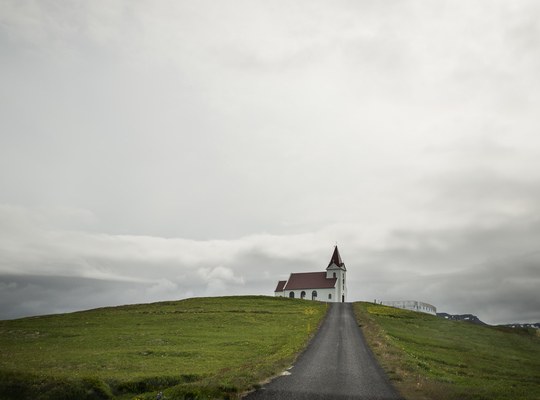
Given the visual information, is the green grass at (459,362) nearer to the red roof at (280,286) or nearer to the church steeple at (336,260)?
the church steeple at (336,260)

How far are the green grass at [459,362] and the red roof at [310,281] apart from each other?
205 feet

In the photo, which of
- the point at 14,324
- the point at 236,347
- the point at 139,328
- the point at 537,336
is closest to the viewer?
the point at 236,347

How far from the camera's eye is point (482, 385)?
2917 centimetres

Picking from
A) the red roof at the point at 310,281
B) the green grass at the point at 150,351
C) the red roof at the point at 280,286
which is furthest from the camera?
the red roof at the point at 280,286

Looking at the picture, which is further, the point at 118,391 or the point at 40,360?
the point at 40,360

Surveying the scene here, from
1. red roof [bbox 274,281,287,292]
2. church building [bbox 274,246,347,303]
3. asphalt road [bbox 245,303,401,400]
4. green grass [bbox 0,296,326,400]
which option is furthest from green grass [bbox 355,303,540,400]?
red roof [bbox 274,281,287,292]

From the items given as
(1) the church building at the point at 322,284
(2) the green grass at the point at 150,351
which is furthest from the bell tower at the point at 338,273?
(2) the green grass at the point at 150,351

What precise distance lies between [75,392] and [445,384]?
2408cm

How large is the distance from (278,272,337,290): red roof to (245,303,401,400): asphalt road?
94.8 meters

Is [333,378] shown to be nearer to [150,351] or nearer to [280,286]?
[150,351]

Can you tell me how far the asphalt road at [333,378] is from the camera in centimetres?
2367

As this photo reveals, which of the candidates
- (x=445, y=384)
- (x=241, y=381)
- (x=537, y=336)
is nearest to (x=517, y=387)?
(x=445, y=384)

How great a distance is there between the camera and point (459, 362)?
41.2m

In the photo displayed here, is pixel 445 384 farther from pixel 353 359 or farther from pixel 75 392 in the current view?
pixel 75 392
